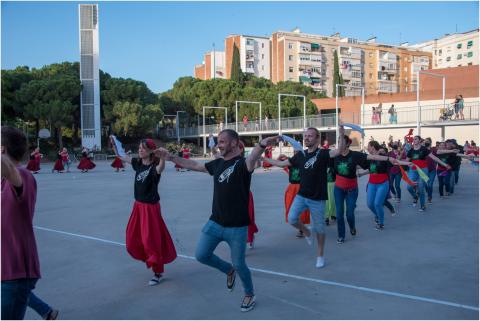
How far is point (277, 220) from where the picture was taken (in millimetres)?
10094

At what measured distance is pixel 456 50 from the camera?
3314 inches

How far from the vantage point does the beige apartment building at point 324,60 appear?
8856 centimetres

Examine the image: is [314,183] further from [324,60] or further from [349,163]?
[324,60]

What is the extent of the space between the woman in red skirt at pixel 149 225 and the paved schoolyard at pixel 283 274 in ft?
1.03

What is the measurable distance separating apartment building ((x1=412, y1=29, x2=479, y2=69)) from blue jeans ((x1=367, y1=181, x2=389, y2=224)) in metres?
77.6

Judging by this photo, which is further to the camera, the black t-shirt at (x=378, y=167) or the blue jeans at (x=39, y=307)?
the black t-shirt at (x=378, y=167)

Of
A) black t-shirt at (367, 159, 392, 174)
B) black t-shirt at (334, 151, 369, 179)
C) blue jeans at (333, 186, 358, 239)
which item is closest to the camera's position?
blue jeans at (333, 186, 358, 239)

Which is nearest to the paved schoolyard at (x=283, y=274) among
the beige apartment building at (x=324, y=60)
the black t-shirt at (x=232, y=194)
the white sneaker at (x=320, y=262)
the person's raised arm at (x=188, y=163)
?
the white sneaker at (x=320, y=262)

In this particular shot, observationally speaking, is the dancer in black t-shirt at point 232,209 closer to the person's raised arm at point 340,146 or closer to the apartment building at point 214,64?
the person's raised arm at point 340,146

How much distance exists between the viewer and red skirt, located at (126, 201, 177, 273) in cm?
558

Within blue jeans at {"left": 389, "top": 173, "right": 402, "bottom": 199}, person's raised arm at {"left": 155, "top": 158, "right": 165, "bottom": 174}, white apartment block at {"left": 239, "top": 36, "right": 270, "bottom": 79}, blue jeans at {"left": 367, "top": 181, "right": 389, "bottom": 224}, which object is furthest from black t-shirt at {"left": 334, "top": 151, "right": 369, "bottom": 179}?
white apartment block at {"left": 239, "top": 36, "right": 270, "bottom": 79}

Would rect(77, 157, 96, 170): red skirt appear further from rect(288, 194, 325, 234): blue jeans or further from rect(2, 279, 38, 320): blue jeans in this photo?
rect(2, 279, 38, 320): blue jeans

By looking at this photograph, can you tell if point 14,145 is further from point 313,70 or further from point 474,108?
point 313,70

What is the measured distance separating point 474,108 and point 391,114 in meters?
6.10
